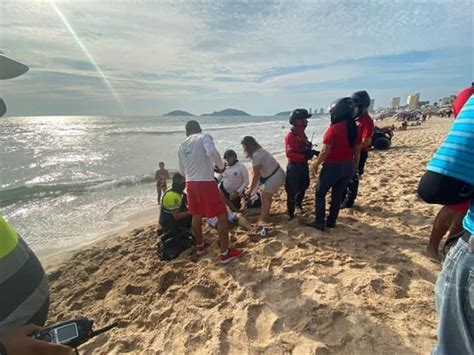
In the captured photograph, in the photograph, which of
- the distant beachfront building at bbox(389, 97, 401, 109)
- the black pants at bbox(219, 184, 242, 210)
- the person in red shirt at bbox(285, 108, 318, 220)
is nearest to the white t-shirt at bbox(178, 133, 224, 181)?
the person in red shirt at bbox(285, 108, 318, 220)

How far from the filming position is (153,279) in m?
3.85

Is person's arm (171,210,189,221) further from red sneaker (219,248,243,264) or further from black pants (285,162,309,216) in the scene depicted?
black pants (285,162,309,216)

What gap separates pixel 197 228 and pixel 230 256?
0.67 meters

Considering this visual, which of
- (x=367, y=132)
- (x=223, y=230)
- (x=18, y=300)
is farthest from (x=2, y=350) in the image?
(x=367, y=132)

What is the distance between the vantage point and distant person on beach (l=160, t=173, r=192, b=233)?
15.8ft

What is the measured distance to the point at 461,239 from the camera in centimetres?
118

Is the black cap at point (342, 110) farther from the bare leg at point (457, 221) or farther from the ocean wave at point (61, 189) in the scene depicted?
the ocean wave at point (61, 189)

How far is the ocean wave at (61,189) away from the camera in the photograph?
9.81m

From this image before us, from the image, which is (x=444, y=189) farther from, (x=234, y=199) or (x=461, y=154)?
(x=234, y=199)

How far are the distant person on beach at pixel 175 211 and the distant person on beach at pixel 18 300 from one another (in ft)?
11.7

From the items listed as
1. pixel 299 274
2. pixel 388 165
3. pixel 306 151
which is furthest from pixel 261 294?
pixel 388 165

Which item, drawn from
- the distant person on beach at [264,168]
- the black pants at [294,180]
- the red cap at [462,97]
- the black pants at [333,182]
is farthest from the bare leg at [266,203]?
the red cap at [462,97]

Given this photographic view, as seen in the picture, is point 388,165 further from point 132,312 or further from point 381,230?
point 132,312

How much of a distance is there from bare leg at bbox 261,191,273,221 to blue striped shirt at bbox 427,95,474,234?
3972 mm
